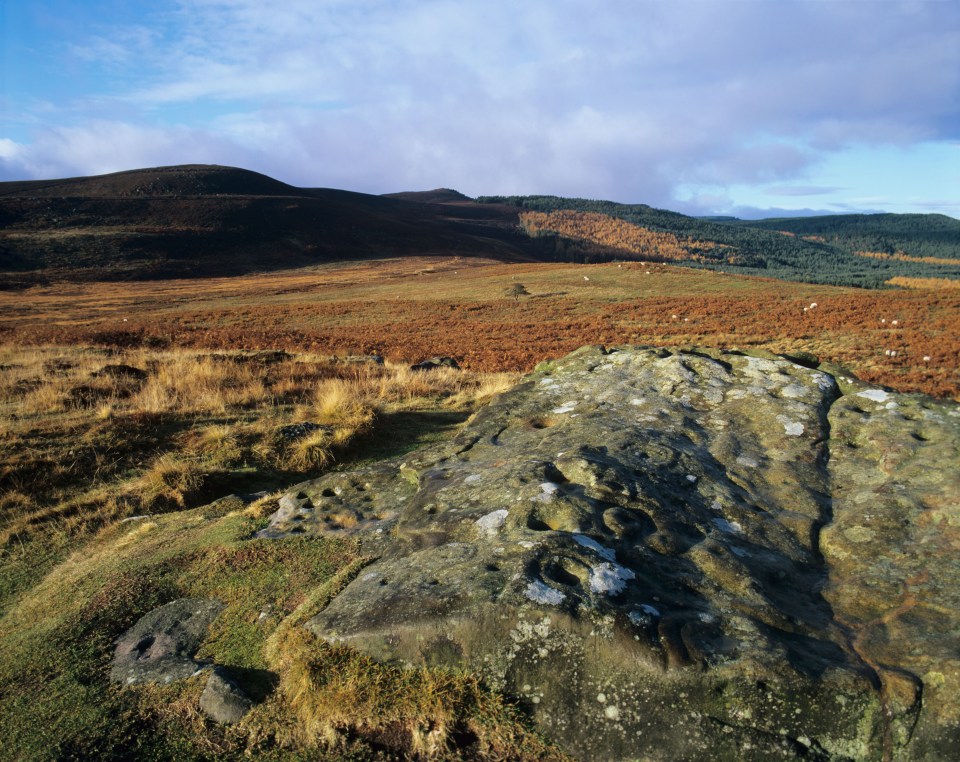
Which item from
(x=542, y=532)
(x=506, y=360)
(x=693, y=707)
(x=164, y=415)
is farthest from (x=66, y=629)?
(x=506, y=360)

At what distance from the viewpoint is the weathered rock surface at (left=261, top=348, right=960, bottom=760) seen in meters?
2.62

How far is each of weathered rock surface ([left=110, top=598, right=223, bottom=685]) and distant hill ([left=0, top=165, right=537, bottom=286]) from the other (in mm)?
77868

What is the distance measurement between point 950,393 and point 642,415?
16.2 m

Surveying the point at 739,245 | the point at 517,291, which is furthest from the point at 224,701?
the point at 739,245

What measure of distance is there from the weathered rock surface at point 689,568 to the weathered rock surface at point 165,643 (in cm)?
93

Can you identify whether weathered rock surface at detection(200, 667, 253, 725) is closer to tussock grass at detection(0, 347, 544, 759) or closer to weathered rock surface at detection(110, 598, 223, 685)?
tussock grass at detection(0, 347, 544, 759)

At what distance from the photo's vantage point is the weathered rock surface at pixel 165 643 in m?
3.44

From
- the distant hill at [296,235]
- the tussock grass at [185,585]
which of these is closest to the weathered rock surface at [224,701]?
the tussock grass at [185,585]

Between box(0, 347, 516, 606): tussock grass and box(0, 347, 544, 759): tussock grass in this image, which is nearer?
box(0, 347, 544, 759): tussock grass

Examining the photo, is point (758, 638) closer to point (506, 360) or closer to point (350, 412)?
point (350, 412)

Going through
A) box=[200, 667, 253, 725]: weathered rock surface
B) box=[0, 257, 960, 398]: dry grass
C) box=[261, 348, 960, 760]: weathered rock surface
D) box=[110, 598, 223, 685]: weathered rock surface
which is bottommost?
box=[0, 257, 960, 398]: dry grass

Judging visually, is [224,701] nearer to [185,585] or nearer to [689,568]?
[185,585]

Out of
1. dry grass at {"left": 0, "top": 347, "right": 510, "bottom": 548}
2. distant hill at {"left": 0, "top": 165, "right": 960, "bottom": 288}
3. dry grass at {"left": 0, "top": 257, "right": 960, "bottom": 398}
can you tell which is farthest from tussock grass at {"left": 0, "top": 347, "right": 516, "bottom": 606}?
distant hill at {"left": 0, "top": 165, "right": 960, "bottom": 288}

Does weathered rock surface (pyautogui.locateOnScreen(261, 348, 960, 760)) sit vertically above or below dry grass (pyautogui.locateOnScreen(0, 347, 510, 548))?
above
